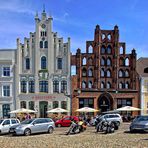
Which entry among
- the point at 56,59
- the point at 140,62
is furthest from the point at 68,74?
the point at 140,62

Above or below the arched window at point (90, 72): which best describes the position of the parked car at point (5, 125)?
below

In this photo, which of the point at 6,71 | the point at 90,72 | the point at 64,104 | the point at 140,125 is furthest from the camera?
the point at 90,72

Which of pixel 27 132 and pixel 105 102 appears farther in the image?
pixel 105 102

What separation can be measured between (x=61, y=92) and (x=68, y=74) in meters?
3.37

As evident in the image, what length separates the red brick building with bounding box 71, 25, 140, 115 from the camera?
66938mm

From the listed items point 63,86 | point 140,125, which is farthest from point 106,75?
point 140,125

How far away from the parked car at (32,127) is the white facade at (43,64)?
99.6 feet

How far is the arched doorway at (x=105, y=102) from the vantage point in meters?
67.2

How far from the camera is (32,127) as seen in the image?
1347 inches

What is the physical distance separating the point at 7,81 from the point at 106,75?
56.7ft

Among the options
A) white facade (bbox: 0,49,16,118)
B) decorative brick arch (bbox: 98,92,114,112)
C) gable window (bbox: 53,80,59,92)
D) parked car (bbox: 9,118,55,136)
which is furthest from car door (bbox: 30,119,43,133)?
decorative brick arch (bbox: 98,92,114,112)

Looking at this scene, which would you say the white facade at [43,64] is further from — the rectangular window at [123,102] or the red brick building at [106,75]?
the rectangular window at [123,102]

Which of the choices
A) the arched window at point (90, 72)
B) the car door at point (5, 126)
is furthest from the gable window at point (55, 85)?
the car door at point (5, 126)

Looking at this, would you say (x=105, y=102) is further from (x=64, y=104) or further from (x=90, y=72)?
(x=64, y=104)
